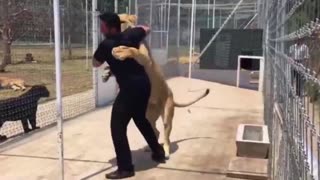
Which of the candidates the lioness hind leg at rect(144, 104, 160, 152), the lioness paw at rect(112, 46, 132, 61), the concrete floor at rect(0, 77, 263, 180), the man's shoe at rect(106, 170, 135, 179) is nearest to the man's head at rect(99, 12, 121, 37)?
the lioness paw at rect(112, 46, 132, 61)

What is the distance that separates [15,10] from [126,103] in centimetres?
510

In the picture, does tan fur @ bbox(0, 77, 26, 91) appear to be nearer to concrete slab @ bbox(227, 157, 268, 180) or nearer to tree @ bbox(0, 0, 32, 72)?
tree @ bbox(0, 0, 32, 72)

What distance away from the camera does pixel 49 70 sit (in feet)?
41.6

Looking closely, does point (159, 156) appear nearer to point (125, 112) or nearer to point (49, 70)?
point (125, 112)

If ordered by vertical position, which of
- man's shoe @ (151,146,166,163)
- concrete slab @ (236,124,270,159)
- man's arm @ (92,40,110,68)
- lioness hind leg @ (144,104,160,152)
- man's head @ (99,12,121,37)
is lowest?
man's shoe @ (151,146,166,163)

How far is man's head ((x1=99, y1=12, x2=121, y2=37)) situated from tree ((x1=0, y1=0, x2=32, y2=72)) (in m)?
4.34

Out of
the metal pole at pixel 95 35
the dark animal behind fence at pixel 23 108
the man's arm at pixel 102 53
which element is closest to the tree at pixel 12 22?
the metal pole at pixel 95 35

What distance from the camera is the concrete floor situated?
5613 mm

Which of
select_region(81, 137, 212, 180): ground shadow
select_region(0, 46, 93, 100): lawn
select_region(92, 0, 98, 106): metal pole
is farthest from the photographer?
select_region(0, 46, 93, 100): lawn

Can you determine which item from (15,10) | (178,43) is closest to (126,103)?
(15,10)

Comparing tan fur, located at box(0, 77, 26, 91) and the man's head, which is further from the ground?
the man's head

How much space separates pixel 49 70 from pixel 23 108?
543cm

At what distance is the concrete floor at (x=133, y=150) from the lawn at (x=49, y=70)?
1.76 metres

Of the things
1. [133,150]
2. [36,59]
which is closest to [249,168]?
[133,150]
